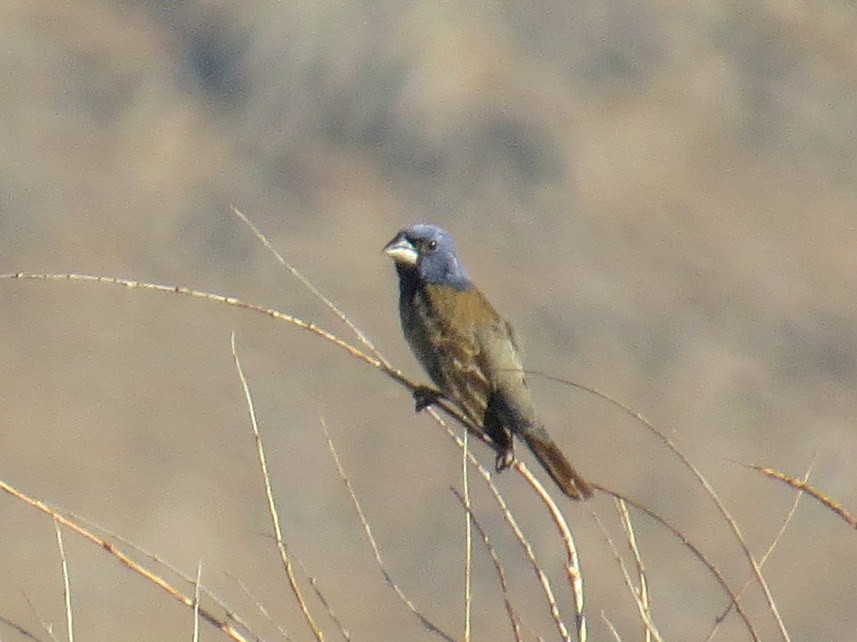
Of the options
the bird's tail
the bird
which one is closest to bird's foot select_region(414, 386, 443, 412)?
the bird

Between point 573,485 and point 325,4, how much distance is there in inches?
766

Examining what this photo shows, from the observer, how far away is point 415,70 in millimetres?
22484

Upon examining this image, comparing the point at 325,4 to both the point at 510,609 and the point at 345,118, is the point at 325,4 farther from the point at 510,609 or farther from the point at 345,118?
the point at 510,609

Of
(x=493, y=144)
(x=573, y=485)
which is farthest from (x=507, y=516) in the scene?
(x=493, y=144)

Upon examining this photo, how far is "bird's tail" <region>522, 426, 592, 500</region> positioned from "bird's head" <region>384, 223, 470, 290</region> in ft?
2.75

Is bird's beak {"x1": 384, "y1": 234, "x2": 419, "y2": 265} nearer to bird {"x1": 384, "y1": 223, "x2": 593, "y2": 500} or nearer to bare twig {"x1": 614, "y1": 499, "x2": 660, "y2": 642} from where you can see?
bird {"x1": 384, "y1": 223, "x2": 593, "y2": 500}

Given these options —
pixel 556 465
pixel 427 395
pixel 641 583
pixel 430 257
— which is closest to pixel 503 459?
pixel 556 465

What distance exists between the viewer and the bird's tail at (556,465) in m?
4.95

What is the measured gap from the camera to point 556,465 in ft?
16.8

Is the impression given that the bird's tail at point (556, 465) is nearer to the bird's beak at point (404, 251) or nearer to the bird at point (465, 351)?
the bird at point (465, 351)

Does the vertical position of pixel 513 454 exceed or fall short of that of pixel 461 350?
it falls short

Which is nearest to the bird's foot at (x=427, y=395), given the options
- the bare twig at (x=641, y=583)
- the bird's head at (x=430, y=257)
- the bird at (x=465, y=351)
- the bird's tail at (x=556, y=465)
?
the bird at (x=465, y=351)

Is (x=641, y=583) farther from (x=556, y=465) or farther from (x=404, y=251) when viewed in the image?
(x=404, y=251)

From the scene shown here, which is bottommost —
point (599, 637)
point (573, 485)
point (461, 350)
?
point (573, 485)
